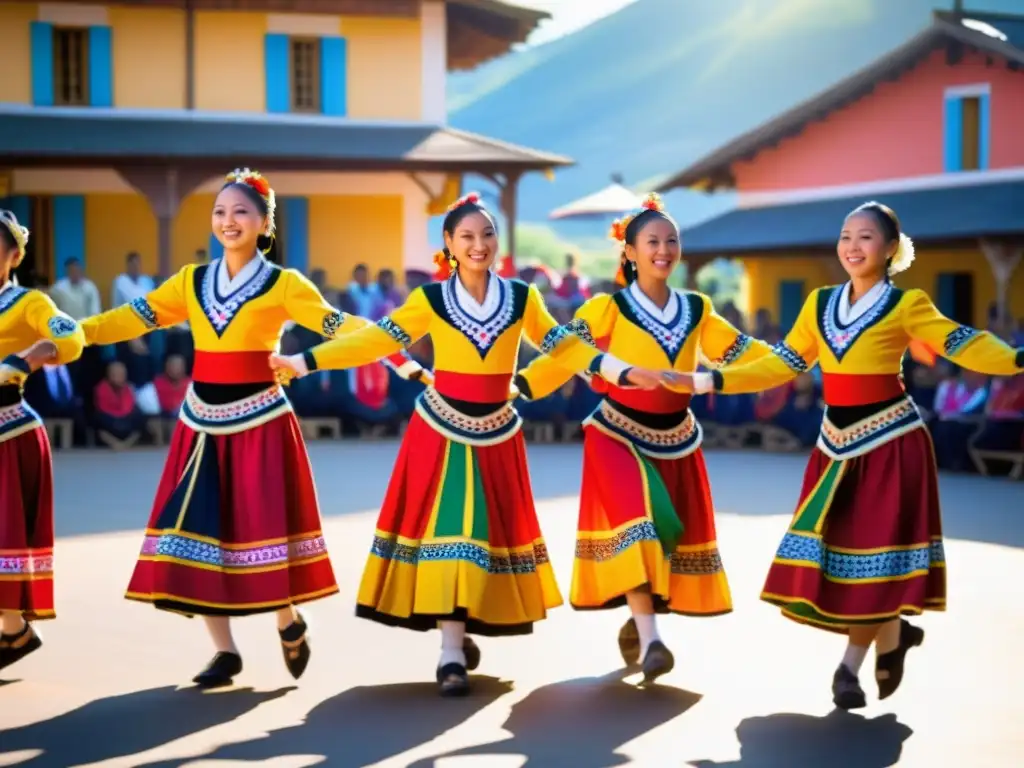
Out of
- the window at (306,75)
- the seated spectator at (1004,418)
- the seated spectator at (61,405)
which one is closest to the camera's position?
the seated spectator at (1004,418)

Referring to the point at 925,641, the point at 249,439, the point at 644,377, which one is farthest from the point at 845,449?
the point at 249,439

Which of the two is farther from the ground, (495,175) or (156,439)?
(495,175)

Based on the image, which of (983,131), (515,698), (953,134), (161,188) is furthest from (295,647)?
(953,134)

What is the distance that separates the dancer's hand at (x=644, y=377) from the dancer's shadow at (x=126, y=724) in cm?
185

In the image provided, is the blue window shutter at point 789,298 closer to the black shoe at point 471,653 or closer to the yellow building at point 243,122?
the yellow building at point 243,122

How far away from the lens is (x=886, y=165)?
29.7 m

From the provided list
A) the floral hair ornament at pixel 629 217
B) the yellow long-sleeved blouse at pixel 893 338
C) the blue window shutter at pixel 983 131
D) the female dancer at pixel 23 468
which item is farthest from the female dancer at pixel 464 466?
the blue window shutter at pixel 983 131

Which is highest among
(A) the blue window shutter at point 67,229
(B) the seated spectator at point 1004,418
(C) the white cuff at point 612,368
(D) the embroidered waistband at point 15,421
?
(A) the blue window shutter at point 67,229

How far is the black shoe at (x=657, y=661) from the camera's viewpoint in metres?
7.07

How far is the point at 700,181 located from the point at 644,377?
84.2ft

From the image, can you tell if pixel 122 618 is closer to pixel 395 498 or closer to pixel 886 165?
pixel 395 498

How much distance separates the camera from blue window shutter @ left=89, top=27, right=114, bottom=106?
25.9m

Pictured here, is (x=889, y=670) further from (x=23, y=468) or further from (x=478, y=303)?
(x=23, y=468)

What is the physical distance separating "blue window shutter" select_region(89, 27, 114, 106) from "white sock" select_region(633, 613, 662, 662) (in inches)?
804
